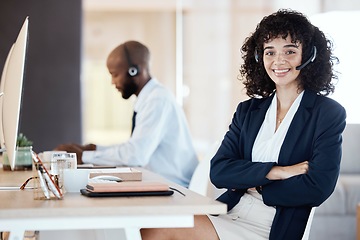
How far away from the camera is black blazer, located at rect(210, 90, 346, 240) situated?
2676 millimetres

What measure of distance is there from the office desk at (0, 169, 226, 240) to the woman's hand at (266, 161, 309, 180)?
66 cm

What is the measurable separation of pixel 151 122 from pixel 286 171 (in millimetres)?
1802

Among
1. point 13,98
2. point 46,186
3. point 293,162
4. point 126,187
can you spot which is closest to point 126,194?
point 126,187

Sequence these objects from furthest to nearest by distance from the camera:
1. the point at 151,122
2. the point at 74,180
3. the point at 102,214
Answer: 1. the point at 151,122
2. the point at 74,180
3. the point at 102,214

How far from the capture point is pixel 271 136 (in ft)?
9.66

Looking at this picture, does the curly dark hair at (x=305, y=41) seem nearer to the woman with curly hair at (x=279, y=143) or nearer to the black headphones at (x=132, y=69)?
the woman with curly hair at (x=279, y=143)

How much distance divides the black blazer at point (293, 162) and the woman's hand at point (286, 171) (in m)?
0.02

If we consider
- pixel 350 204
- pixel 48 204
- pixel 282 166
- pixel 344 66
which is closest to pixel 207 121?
pixel 344 66

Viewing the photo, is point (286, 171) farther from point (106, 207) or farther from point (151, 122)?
point (151, 122)

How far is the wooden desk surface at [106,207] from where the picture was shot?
1.96 metres

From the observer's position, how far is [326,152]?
272cm

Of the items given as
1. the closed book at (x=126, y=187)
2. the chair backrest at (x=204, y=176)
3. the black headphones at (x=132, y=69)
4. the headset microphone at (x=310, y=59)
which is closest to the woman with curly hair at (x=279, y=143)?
the headset microphone at (x=310, y=59)

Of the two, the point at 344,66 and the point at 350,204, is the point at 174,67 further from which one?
the point at 350,204

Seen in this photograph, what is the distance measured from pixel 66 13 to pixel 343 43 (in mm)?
2453
